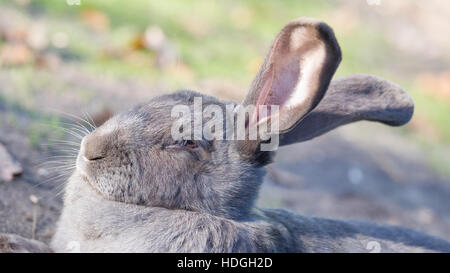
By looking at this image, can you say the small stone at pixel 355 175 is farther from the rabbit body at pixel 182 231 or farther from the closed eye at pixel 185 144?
the closed eye at pixel 185 144

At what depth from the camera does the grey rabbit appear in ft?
10.2

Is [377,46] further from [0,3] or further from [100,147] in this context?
[100,147]

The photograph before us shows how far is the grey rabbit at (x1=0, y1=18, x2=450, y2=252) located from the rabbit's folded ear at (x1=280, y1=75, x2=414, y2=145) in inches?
20.6

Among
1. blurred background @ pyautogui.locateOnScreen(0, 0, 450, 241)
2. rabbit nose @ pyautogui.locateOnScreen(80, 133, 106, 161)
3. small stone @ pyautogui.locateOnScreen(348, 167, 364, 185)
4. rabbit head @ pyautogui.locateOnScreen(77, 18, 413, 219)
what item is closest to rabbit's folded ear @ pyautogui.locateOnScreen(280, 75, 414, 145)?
rabbit head @ pyautogui.locateOnScreen(77, 18, 413, 219)

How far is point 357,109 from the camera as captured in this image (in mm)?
3836

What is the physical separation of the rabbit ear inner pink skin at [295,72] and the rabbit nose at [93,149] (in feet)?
2.58

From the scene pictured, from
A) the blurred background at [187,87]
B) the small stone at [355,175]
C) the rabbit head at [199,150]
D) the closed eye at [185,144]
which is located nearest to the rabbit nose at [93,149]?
the rabbit head at [199,150]

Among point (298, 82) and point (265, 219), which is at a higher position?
point (298, 82)

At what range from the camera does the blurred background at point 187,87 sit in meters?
4.94

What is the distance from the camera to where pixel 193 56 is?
9289mm

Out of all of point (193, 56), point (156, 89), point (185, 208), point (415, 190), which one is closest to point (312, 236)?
point (185, 208)

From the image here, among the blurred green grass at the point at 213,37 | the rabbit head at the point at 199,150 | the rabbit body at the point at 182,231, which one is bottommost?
the rabbit body at the point at 182,231

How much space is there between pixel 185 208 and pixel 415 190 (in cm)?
562

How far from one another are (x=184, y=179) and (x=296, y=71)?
33.2 inches
